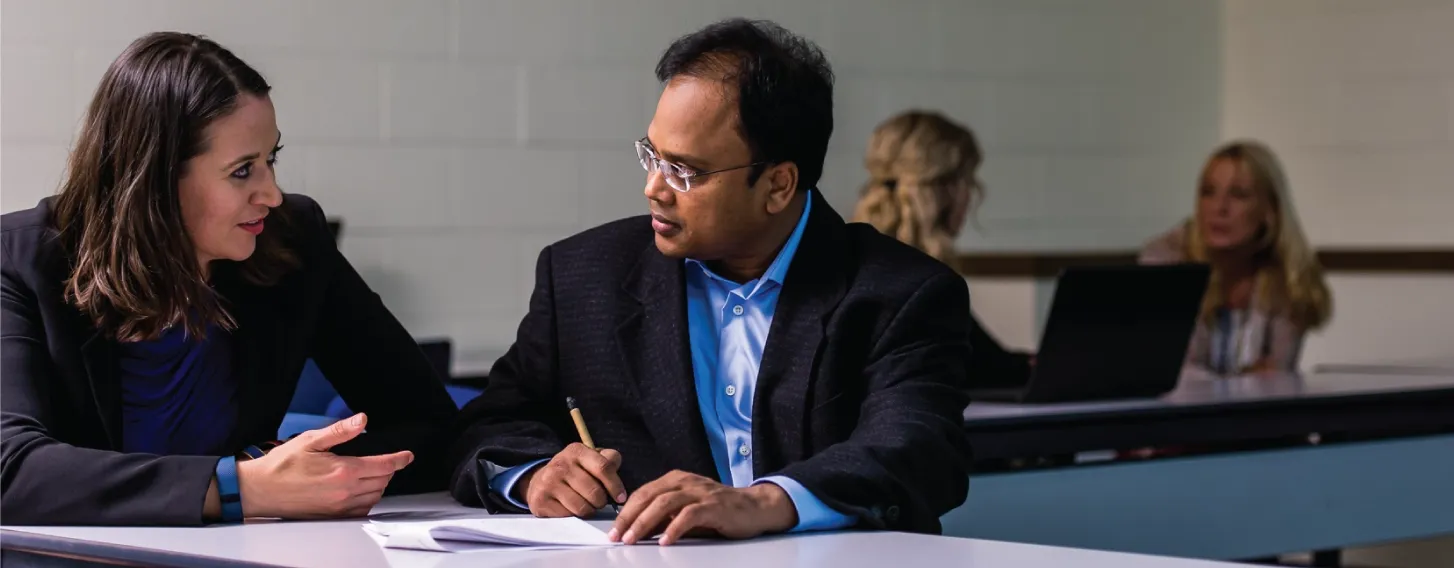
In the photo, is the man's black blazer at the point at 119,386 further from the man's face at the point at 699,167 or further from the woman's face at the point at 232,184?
the man's face at the point at 699,167

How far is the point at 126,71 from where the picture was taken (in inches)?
74.8

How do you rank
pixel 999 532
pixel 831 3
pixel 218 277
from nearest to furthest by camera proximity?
1. pixel 218 277
2. pixel 999 532
3. pixel 831 3

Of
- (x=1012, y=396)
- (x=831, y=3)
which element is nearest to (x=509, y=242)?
(x=831, y=3)

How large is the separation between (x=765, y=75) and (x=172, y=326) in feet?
2.25

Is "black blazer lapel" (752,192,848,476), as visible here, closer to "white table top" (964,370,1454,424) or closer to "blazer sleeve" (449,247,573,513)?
"blazer sleeve" (449,247,573,513)

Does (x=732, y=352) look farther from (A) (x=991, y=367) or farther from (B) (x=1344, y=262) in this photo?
(B) (x=1344, y=262)

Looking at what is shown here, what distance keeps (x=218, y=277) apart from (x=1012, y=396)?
1520 millimetres

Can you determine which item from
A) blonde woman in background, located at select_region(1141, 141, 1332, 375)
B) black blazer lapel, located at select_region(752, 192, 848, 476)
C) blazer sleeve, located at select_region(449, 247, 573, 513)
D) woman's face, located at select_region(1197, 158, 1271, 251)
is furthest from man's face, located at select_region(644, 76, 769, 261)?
woman's face, located at select_region(1197, 158, 1271, 251)

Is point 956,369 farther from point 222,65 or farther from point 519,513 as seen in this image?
point 222,65

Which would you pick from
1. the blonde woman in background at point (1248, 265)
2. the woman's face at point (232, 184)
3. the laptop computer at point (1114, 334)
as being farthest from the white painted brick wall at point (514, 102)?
the woman's face at point (232, 184)

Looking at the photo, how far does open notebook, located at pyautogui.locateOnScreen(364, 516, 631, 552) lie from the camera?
1.58 metres

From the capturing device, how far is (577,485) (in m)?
1.78

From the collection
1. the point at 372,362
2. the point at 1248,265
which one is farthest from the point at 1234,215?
the point at 372,362

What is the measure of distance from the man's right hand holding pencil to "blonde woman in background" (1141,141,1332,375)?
2573 mm
